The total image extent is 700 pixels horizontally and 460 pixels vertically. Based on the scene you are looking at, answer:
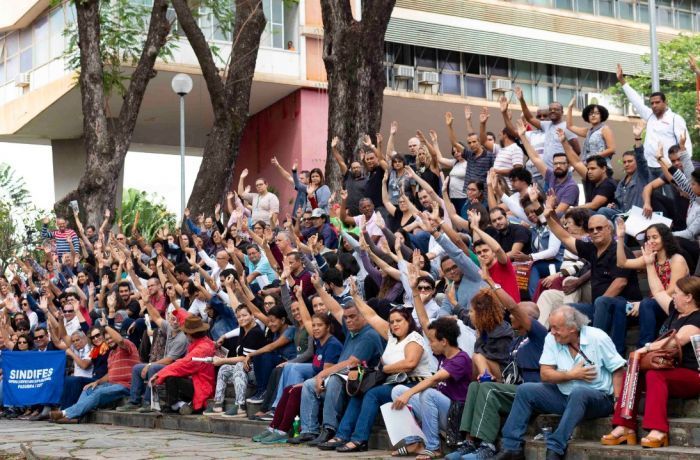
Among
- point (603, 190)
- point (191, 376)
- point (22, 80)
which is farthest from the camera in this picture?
point (22, 80)

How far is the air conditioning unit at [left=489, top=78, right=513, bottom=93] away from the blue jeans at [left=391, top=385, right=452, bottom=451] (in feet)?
84.0

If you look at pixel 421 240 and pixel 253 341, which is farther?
pixel 421 240

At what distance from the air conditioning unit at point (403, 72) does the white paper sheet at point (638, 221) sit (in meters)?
21.4

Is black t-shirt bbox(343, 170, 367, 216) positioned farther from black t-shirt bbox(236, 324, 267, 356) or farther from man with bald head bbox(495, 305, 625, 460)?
man with bald head bbox(495, 305, 625, 460)

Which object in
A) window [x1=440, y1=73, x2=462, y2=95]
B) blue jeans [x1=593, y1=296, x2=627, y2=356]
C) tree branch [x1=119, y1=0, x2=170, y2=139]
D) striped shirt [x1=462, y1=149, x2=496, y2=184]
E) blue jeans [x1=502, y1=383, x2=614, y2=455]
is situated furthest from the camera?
window [x1=440, y1=73, x2=462, y2=95]

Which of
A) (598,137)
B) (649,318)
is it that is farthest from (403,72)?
(649,318)

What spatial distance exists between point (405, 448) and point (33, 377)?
323 inches

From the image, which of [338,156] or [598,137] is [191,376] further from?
[598,137]

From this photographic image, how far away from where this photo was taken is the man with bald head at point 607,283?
367 inches

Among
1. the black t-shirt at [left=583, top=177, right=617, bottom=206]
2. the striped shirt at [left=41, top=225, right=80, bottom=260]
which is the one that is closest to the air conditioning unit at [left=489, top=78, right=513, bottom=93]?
the striped shirt at [left=41, top=225, right=80, bottom=260]

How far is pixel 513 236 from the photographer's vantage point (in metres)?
11.7

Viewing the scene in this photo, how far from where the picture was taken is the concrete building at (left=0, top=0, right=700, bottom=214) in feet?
99.6

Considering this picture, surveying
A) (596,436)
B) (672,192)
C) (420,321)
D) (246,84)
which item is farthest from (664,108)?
(246,84)

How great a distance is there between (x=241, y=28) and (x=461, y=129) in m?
15.7
